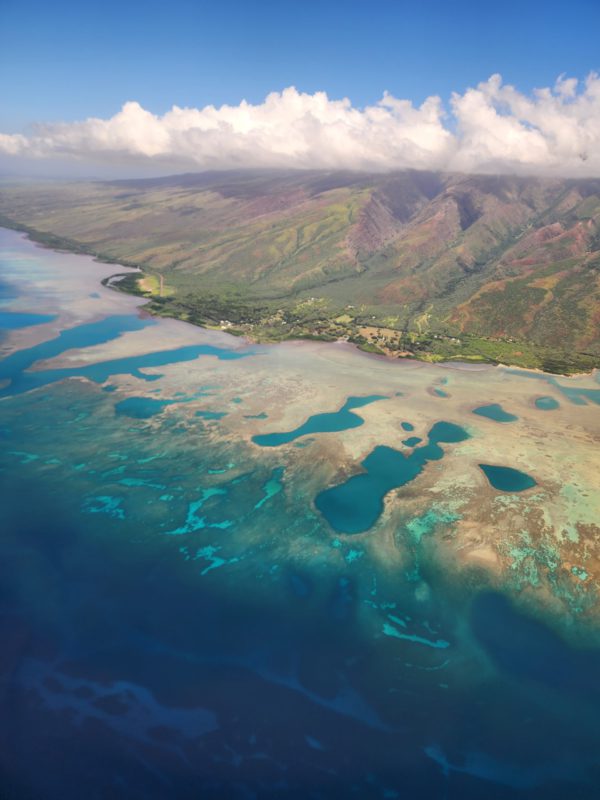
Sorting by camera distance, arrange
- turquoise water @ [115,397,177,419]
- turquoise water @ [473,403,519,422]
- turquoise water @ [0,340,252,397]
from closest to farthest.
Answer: turquoise water @ [115,397,177,419], turquoise water @ [473,403,519,422], turquoise water @ [0,340,252,397]

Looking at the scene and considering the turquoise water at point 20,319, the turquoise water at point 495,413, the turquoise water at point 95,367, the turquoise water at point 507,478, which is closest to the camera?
the turquoise water at point 507,478

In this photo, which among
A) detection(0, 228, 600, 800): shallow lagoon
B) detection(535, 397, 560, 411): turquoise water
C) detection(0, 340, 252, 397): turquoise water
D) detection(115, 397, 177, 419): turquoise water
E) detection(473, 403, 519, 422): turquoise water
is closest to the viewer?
detection(0, 228, 600, 800): shallow lagoon

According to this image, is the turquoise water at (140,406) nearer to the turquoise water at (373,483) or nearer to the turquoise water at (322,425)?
the turquoise water at (322,425)

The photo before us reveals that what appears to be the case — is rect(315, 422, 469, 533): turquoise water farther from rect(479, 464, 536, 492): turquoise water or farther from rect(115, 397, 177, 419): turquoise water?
rect(115, 397, 177, 419): turquoise water

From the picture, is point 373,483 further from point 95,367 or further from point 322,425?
point 95,367

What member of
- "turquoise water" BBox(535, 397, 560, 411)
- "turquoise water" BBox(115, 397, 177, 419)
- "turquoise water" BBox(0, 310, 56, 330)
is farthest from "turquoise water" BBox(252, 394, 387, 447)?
"turquoise water" BBox(0, 310, 56, 330)

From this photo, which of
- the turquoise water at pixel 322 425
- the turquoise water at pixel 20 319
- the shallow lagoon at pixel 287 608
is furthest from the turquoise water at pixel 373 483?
the turquoise water at pixel 20 319

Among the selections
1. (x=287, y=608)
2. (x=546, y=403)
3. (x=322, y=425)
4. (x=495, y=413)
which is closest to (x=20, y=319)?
(x=322, y=425)
